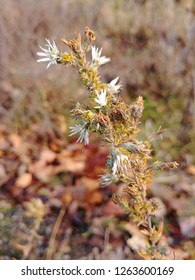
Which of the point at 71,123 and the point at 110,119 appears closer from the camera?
the point at 110,119

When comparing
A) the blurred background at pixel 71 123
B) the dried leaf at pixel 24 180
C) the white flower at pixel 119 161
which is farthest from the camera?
the dried leaf at pixel 24 180

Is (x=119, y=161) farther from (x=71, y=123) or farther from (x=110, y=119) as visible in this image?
(x=71, y=123)

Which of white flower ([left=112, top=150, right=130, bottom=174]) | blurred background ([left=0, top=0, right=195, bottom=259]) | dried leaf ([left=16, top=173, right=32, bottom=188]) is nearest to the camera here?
white flower ([left=112, top=150, right=130, bottom=174])

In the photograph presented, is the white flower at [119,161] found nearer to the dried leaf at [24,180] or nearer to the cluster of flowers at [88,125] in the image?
the cluster of flowers at [88,125]

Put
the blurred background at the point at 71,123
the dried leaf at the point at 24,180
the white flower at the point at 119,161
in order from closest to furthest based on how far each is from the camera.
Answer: the white flower at the point at 119,161 → the blurred background at the point at 71,123 → the dried leaf at the point at 24,180

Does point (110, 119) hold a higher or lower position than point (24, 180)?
lower

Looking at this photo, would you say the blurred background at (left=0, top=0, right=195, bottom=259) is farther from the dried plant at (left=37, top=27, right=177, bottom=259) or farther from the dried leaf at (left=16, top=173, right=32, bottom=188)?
the dried plant at (left=37, top=27, right=177, bottom=259)

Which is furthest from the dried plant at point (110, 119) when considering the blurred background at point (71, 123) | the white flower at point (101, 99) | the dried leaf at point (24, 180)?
the dried leaf at point (24, 180)

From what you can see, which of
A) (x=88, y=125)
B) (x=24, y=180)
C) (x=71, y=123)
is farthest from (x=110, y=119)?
(x=71, y=123)

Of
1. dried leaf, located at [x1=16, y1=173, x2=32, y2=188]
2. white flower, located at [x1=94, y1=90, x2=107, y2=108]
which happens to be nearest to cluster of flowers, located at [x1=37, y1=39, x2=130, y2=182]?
white flower, located at [x1=94, y1=90, x2=107, y2=108]

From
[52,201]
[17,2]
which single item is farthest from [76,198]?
[17,2]
